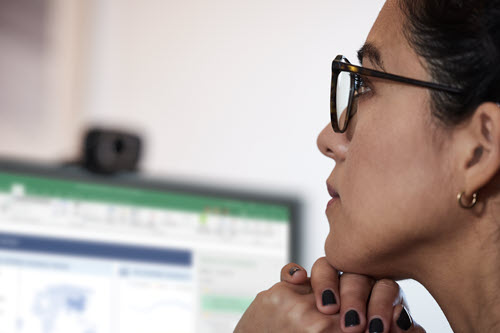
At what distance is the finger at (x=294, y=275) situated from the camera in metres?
0.91

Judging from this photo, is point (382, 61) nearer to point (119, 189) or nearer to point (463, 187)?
point (463, 187)

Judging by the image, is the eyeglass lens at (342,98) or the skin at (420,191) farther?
the eyeglass lens at (342,98)

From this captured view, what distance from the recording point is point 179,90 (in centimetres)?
177

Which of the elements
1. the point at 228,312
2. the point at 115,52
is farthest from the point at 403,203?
the point at 115,52

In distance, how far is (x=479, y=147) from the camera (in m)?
0.69

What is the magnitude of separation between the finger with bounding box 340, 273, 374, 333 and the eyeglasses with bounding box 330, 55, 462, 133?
0.63 ft

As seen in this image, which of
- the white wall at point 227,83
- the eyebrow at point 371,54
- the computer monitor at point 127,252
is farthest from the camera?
the white wall at point 227,83

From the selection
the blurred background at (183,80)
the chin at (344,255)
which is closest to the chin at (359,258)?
the chin at (344,255)

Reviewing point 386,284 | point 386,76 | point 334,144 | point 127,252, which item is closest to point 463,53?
point 386,76

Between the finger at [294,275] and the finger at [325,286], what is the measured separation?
0.03 meters

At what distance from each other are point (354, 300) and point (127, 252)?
1.45 ft

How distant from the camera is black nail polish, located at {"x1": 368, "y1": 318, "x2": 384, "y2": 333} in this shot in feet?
2.56

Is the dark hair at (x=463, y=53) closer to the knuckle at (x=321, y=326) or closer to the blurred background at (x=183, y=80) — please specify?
the knuckle at (x=321, y=326)

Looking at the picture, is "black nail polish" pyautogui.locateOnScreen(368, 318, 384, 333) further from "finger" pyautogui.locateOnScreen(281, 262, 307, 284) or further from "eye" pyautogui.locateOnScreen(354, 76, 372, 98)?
"eye" pyautogui.locateOnScreen(354, 76, 372, 98)
